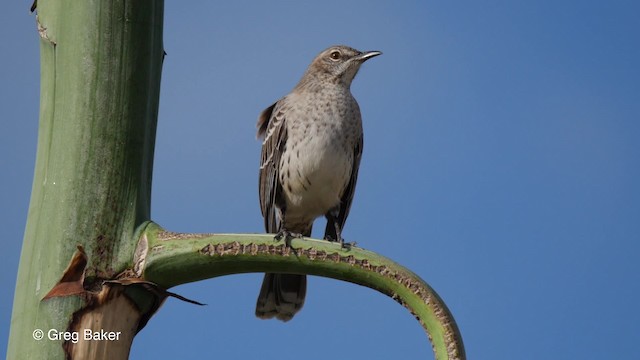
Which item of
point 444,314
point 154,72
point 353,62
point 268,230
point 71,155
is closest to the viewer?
point 444,314

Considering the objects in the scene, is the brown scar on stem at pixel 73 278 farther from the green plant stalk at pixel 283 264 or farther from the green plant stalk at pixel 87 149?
the green plant stalk at pixel 283 264

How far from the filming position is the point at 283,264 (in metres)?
3.20

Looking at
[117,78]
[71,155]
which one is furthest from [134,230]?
[117,78]

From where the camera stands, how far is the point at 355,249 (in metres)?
3.31

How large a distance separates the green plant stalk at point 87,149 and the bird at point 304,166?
11.7ft

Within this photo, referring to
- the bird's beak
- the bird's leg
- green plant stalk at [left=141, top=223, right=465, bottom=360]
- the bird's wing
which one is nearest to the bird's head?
the bird's beak

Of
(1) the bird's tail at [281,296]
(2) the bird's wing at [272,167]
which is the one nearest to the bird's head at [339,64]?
(2) the bird's wing at [272,167]

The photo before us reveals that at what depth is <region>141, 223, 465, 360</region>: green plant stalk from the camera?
3.21 metres

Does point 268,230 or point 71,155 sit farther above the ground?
point 268,230

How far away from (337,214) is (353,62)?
1458mm

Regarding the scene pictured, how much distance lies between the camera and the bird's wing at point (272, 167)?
7504 mm

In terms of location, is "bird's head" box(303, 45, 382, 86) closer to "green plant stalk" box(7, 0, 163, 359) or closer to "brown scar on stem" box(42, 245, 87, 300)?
"green plant stalk" box(7, 0, 163, 359)

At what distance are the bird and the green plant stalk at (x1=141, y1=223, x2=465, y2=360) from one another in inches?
150

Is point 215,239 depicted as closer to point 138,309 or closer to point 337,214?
point 138,309
